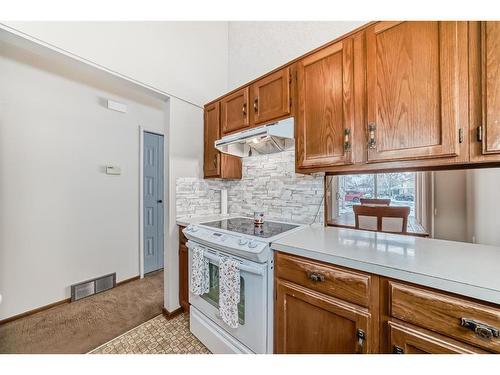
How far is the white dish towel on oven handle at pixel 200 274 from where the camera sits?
163 cm

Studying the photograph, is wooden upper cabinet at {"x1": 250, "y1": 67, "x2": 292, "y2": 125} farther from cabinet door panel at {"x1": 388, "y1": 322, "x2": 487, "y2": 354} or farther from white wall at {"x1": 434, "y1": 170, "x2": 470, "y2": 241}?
cabinet door panel at {"x1": 388, "y1": 322, "x2": 487, "y2": 354}

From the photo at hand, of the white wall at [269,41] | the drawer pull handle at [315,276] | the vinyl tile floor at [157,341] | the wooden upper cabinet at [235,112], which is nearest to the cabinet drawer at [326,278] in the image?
the drawer pull handle at [315,276]

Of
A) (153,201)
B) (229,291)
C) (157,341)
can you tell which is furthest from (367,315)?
(153,201)

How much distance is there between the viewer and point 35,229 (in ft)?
6.79

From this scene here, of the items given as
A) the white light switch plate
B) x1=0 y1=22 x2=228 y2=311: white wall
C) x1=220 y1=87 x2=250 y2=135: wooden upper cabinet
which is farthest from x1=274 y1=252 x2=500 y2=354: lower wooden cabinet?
the white light switch plate

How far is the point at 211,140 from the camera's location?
2258 millimetres

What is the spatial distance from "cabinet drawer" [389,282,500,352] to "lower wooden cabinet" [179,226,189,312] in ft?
5.46

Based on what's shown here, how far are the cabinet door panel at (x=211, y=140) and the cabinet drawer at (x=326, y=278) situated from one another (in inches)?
50.0

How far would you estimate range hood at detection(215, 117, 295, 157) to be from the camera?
4.93ft

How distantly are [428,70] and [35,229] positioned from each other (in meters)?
3.29

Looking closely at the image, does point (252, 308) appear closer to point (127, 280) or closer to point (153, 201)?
point (127, 280)

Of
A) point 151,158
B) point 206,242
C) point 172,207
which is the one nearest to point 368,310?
point 206,242
